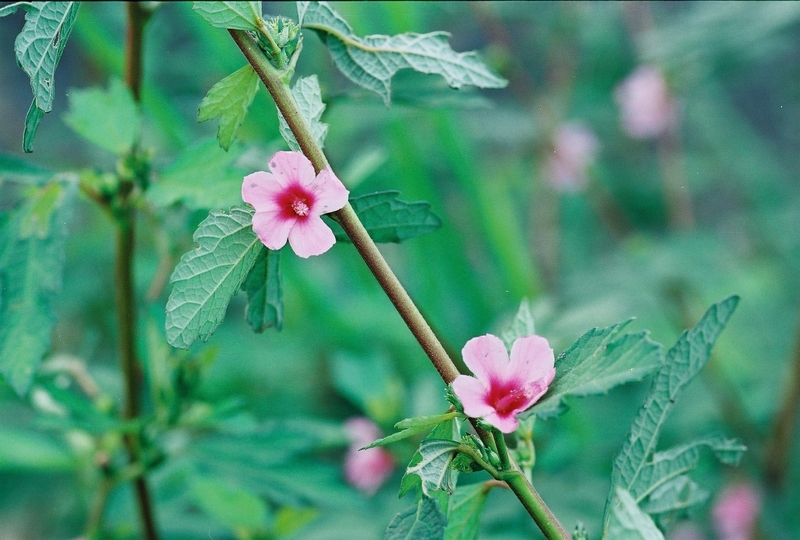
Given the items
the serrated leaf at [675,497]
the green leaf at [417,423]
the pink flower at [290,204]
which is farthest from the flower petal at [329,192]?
the serrated leaf at [675,497]

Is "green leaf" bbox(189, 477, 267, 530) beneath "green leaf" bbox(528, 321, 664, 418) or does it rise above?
above

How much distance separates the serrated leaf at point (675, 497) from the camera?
16.7 inches

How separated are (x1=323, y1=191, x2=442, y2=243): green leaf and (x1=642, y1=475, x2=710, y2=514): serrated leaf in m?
0.20

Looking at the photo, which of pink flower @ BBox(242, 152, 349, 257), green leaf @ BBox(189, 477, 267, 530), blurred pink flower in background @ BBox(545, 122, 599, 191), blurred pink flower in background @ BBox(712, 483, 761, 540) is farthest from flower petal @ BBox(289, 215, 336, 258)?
blurred pink flower in background @ BBox(545, 122, 599, 191)

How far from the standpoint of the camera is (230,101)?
381 millimetres

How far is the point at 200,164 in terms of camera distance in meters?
0.55

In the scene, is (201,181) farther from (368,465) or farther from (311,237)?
(368,465)

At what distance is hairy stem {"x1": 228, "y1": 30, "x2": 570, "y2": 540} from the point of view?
0.34 meters

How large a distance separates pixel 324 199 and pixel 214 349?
0.37 metres

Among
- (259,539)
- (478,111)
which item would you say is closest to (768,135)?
(478,111)

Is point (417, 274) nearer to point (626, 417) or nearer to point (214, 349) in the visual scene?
point (626, 417)

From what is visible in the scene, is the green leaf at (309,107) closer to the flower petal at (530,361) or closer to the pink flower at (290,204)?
the pink flower at (290,204)

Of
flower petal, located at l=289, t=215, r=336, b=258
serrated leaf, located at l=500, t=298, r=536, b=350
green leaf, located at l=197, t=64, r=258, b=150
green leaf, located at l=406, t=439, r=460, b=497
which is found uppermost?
green leaf, located at l=197, t=64, r=258, b=150

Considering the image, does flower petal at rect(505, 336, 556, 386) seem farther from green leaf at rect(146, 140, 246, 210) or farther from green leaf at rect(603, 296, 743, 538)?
green leaf at rect(146, 140, 246, 210)
